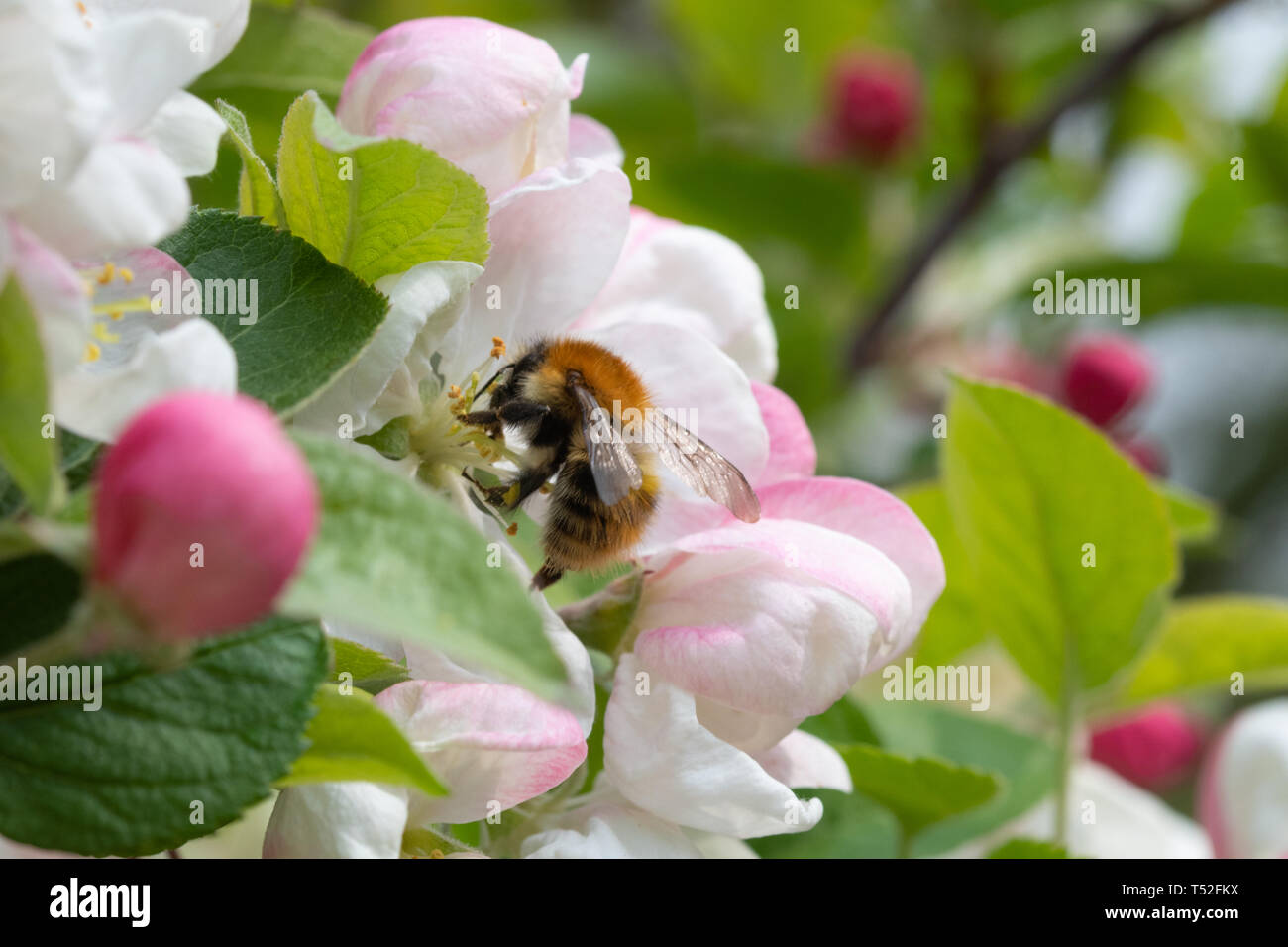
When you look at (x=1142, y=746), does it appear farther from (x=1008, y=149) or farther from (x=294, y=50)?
(x=294, y=50)

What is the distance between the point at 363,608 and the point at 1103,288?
1379mm

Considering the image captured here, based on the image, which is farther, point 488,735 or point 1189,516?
point 1189,516

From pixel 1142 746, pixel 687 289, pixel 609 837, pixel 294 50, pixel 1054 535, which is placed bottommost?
pixel 1142 746

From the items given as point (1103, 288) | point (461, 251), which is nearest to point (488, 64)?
point (461, 251)

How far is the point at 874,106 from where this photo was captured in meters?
1.70

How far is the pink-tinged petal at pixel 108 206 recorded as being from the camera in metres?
0.36

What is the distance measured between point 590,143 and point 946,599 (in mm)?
485

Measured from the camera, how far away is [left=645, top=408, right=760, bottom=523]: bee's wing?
542 mm

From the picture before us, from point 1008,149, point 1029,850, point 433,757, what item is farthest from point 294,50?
point 1008,149

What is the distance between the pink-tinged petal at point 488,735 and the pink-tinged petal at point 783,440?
152 millimetres

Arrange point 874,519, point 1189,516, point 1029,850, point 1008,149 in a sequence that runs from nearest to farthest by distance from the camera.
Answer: point 874,519, point 1029,850, point 1189,516, point 1008,149

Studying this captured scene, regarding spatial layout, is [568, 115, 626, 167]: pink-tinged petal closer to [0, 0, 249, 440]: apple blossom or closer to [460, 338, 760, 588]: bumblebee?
[460, 338, 760, 588]: bumblebee

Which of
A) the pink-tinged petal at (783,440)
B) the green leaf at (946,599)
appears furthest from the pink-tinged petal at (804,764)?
the green leaf at (946,599)
